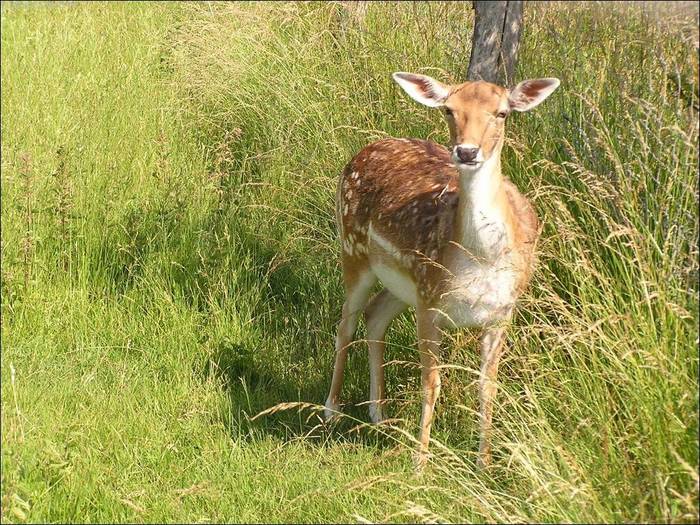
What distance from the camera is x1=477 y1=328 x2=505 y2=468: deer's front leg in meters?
4.72

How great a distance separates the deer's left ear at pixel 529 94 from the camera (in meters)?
4.88

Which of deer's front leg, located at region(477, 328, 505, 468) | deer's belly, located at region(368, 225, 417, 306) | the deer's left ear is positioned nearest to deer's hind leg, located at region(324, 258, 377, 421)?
deer's belly, located at region(368, 225, 417, 306)

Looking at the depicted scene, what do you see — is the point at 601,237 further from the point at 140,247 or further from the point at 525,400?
the point at 140,247

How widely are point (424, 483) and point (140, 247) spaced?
2.64 meters

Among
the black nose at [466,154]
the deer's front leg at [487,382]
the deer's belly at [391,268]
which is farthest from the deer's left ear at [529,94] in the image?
the deer's front leg at [487,382]

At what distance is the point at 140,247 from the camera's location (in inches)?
259

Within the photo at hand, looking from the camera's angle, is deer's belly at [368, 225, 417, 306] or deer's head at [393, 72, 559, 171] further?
deer's belly at [368, 225, 417, 306]

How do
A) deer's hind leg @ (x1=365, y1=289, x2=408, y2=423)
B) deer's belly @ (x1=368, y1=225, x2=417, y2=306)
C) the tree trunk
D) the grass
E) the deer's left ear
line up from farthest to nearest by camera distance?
the tree trunk → deer's hind leg @ (x1=365, y1=289, x2=408, y2=423) → deer's belly @ (x1=368, y1=225, x2=417, y2=306) → the deer's left ear → the grass

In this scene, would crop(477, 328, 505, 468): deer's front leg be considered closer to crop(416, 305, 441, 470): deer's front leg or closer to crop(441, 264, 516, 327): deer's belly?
crop(441, 264, 516, 327): deer's belly

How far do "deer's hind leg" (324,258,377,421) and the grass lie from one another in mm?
156

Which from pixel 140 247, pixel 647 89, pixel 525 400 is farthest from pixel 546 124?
pixel 140 247

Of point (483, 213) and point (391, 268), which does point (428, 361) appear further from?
point (483, 213)

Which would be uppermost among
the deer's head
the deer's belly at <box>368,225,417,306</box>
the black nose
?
the deer's head

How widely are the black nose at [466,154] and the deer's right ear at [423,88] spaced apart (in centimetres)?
47
